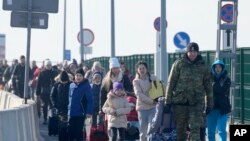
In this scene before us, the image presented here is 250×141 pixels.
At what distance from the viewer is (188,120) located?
16.9 m

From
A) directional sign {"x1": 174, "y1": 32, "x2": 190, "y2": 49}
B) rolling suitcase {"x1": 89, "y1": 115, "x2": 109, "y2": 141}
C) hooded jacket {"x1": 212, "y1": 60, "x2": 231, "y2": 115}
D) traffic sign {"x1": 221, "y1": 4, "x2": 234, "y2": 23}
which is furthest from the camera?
directional sign {"x1": 174, "y1": 32, "x2": 190, "y2": 49}

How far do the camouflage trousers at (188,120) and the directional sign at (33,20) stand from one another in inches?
279

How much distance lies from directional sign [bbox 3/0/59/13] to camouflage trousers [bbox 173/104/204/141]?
22.3 ft

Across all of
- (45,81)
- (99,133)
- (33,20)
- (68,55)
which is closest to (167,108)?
(99,133)

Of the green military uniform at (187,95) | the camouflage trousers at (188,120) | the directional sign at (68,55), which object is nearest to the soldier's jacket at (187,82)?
the green military uniform at (187,95)

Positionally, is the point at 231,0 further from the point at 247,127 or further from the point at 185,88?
the point at 247,127

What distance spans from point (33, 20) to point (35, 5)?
1.12ft

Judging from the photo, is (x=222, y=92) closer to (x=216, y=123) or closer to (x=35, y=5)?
(x=216, y=123)

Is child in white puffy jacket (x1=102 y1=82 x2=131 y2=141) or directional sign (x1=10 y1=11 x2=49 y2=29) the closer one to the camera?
child in white puffy jacket (x1=102 y1=82 x2=131 y2=141)

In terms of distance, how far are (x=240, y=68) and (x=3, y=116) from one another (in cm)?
1151

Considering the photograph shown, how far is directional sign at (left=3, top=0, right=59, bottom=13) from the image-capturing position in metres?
23.0

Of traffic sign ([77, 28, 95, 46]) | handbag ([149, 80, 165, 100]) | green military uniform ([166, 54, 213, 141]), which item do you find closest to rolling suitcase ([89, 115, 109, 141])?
handbag ([149, 80, 165, 100])

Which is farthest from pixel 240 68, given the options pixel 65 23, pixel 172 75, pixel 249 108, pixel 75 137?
pixel 65 23

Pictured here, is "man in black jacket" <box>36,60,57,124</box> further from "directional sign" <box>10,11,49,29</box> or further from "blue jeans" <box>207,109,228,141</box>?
"blue jeans" <box>207,109,228,141</box>
